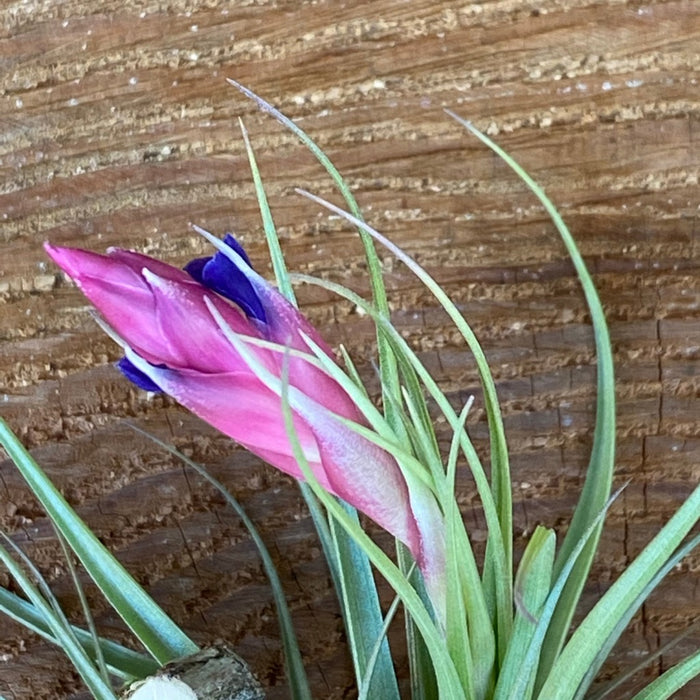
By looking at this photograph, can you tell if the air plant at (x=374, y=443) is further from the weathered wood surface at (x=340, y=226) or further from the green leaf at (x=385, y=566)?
the weathered wood surface at (x=340, y=226)

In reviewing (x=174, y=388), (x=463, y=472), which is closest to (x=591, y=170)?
(x=463, y=472)

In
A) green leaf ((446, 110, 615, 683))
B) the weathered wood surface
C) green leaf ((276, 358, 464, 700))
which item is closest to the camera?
green leaf ((276, 358, 464, 700))

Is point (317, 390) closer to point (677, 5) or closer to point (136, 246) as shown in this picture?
point (136, 246)

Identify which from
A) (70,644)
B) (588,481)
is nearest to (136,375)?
(70,644)

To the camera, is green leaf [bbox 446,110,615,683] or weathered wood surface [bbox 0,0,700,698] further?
weathered wood surface [bbox 0,0,700,698]

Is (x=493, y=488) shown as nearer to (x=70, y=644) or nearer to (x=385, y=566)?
(x=385, y=566)

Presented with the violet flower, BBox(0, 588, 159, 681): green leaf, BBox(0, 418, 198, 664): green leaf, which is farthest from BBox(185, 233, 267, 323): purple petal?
BBox(0, 588, 159, 681): green leaf

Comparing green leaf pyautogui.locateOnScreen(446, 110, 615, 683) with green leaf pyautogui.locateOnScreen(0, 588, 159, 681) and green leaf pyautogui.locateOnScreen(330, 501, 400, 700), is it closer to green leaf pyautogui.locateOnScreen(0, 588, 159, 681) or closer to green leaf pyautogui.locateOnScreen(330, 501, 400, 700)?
green leaf pyautogui.locateOnScreen(330, 501, 400, 700)
